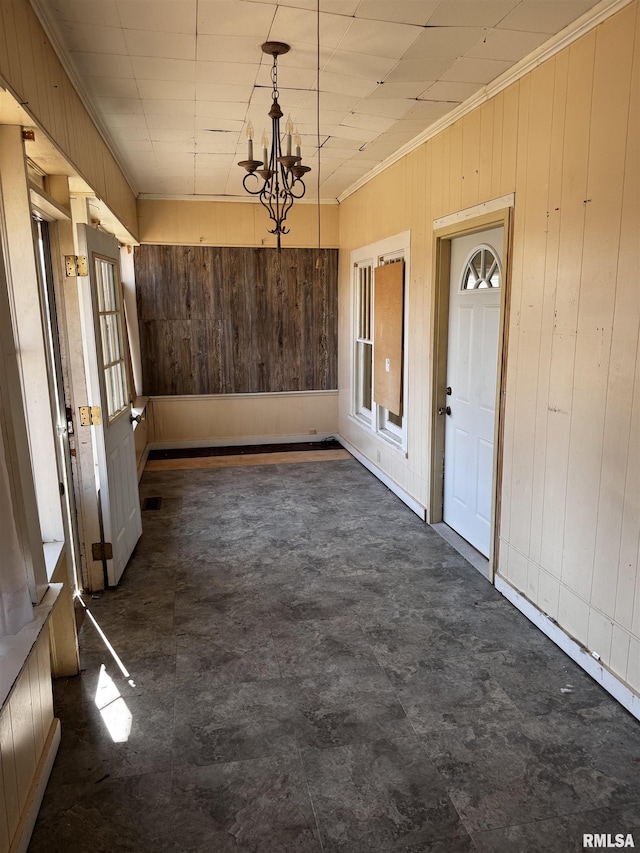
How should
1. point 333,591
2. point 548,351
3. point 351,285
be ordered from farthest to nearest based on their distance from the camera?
point 351,285 < point 333,591 < point 548,351

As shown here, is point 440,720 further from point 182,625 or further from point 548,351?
point 548,351

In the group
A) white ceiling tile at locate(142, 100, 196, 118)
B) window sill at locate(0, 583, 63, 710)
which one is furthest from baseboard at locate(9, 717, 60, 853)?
white ceiling tile at locate(142, 100, 196, 118)

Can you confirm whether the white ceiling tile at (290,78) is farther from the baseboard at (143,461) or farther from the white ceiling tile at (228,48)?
the baseboard at (143,461)

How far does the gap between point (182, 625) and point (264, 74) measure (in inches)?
119

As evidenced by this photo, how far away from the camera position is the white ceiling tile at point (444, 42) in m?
2.59

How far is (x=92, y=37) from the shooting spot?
103 inches

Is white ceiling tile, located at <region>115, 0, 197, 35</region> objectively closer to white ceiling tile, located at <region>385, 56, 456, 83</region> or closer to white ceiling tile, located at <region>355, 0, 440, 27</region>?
white ceiling tile, located at <region>355, 0, 440, 27</region>

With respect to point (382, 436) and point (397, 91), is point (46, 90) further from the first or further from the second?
point (382, 436)

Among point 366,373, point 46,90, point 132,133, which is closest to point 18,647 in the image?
point 46,90

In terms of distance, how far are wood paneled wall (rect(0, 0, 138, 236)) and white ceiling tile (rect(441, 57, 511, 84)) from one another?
1968mm

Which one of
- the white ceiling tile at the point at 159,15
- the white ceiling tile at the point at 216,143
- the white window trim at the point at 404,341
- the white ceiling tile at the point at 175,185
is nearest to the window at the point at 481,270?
the white window trim at the point at 404,341

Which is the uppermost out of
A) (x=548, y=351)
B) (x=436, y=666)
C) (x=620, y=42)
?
(x=620, y=42)

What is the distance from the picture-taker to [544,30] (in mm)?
2574

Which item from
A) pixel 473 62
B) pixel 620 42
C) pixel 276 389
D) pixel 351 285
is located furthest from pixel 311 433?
pixel 620 42
